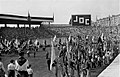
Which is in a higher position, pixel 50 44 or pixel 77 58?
pixel 77 58

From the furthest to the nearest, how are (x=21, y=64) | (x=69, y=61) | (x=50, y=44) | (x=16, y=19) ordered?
(x=16, y=19), (x=50, y=44), (x=69, y=61), (x=21, y=64)

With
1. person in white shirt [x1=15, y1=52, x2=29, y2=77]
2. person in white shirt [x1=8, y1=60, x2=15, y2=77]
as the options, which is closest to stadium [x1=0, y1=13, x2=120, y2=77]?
person in white shirt [x1=8, y1=60, x2=15, y2=77]

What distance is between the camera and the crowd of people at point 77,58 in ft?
33.3

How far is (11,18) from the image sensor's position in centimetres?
5903

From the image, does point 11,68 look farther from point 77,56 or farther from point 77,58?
point 77,56

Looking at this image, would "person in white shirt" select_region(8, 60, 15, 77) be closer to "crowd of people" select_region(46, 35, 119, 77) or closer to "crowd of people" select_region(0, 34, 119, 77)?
"crowd of people" select_region(0, 34, 119, 77)

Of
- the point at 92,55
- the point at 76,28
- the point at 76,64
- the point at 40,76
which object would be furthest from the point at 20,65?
the point at 76,28

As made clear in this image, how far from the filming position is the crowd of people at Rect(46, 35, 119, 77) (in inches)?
400

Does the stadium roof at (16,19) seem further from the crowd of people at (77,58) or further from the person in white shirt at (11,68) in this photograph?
the person in white shirt at (11,68)

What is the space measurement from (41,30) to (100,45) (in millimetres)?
43433

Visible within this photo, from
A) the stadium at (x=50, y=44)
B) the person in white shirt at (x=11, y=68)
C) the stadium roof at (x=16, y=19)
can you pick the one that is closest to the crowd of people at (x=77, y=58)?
the stadium at (x=50, y=44)

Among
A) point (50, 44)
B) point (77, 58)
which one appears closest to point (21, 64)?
point (77, 58)

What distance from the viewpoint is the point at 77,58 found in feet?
41.0

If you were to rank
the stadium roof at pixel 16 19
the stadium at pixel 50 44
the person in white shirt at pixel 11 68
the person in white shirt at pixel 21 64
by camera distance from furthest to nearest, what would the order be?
the stadium roof at pixel 16 19, the stadium at pixel 50 44, the person in white shirt at pixel 11 68, the person in white shirt at pixel 21 64
